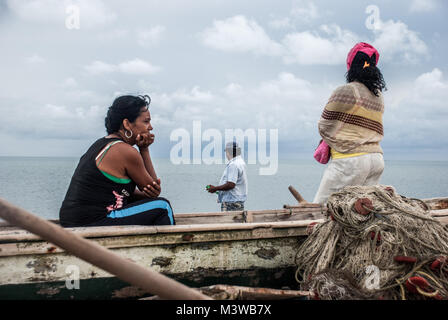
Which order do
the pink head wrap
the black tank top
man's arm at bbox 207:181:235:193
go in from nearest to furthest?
the black tank top < the pink head wrap < man's arm at bbox 207:181:235:193

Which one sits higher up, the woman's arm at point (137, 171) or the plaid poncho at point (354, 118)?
the plaid poncho at point (354, 118)

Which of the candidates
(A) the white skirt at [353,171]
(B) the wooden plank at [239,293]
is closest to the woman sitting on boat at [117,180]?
(B) the wooden plank at [239,293]

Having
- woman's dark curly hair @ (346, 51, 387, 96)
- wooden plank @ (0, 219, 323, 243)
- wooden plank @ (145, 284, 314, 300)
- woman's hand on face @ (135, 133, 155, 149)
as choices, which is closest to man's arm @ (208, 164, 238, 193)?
woman's dark curly hair @ (346, 51, 387, 96)

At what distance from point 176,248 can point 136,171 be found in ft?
2.38

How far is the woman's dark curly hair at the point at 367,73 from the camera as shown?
157 inches

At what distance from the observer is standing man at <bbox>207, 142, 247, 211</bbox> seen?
565cm

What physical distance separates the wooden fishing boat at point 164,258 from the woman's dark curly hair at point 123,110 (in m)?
0.97

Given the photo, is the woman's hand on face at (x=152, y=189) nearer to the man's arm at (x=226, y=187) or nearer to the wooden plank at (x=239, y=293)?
the wooden plank at (x=239, y=293)

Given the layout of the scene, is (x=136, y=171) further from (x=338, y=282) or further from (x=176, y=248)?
(x=338, y=282)

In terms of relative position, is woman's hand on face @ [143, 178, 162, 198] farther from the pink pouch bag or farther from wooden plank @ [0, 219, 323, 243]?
the pink pouch bag

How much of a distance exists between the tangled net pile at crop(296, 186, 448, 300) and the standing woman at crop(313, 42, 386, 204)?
1069 millimetres

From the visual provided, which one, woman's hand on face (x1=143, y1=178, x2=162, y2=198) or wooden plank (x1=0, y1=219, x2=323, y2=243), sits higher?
woman's hand on face (x1=143, y1=178, x2=162, y2=198)

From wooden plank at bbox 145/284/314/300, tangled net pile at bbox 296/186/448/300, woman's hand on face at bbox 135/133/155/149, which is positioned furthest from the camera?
woman's hand on face at bbox 135/133/155/149
